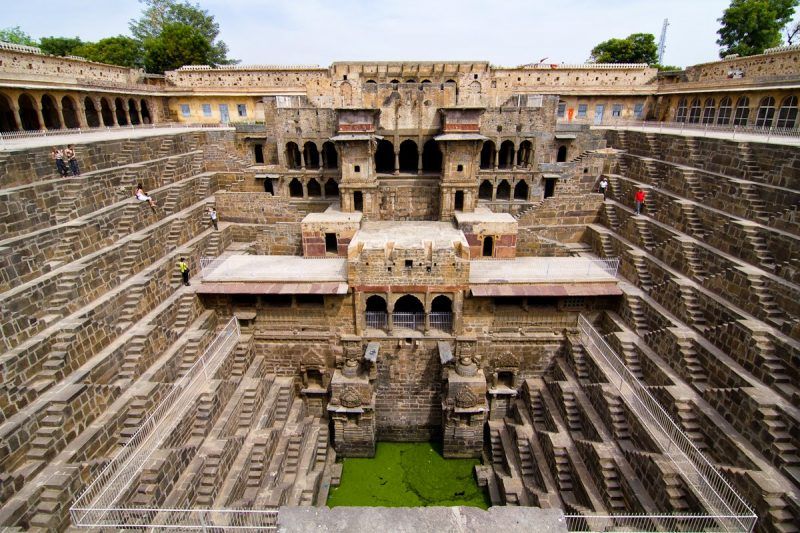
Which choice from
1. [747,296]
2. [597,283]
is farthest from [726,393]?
[597,283]

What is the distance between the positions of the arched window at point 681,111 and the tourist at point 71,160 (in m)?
42.0

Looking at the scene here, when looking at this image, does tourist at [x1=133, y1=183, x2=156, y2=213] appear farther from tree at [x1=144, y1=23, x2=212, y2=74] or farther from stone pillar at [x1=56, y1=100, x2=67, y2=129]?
tree at [x1=144, y1=23, x2=212, y2=74]

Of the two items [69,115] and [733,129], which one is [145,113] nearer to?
[69,115]

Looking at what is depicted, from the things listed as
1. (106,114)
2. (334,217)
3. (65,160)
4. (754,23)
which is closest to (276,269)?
(334,217)

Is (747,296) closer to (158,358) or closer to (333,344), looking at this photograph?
(333,344)

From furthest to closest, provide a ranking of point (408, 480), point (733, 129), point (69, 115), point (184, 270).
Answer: point (69, 115), point (733, 129), point (184, 270), point (408, 480)

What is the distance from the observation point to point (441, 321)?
19328 millimetres

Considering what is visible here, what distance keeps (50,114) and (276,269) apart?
2677cm

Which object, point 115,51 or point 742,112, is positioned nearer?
point 742,112

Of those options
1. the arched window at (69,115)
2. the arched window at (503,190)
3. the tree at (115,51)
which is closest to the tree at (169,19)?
the tree at (115,51)

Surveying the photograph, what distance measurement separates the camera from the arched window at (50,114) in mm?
31211

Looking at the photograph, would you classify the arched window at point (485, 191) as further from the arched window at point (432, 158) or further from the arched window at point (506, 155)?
the arched window at point (432, 158)

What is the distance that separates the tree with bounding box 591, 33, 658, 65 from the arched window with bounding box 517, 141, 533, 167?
34729 mm

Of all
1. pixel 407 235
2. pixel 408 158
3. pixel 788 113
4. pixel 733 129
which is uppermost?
pixel 788 113
